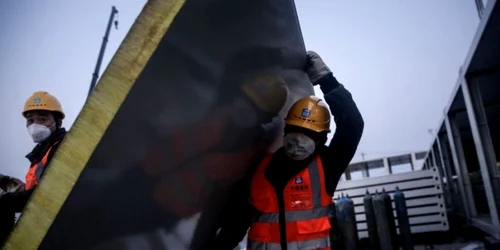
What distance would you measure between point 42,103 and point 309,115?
271 cm

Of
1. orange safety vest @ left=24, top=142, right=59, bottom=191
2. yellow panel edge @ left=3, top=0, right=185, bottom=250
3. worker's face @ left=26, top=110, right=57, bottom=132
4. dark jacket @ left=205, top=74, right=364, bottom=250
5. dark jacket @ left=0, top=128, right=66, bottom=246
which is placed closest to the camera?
yellow panel edge @ left=3, top=0, right=185, bottom=250

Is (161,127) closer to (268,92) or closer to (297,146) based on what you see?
(268,92)

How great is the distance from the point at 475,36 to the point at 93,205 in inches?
156

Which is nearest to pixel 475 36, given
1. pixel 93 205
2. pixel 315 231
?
pixel 315 231

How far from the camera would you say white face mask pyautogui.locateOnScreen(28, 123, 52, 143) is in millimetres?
2812

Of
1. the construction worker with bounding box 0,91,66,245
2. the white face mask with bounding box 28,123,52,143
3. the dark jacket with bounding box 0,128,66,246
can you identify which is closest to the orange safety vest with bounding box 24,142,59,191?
the construction worker with bounding box 0,91,66,245

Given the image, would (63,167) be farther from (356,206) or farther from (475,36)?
(356,206)

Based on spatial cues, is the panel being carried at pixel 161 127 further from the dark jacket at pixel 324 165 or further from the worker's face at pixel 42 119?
the worker's face at pixel 42 119

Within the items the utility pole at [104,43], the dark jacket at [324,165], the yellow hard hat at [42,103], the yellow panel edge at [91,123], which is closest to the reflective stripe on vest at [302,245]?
the dark jacket at [324,165]

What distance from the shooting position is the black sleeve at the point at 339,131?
1.80 m

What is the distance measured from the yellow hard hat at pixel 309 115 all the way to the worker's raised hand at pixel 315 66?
16 centimetres

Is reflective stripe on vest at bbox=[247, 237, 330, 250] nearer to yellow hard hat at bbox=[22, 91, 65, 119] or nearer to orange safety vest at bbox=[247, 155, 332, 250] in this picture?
orange safety vest at bbox=[247, 155, 332, 250]

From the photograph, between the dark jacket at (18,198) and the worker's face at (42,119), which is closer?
the dark jacket at (18,198)

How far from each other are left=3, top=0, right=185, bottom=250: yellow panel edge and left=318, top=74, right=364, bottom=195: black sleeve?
4.29 feet
